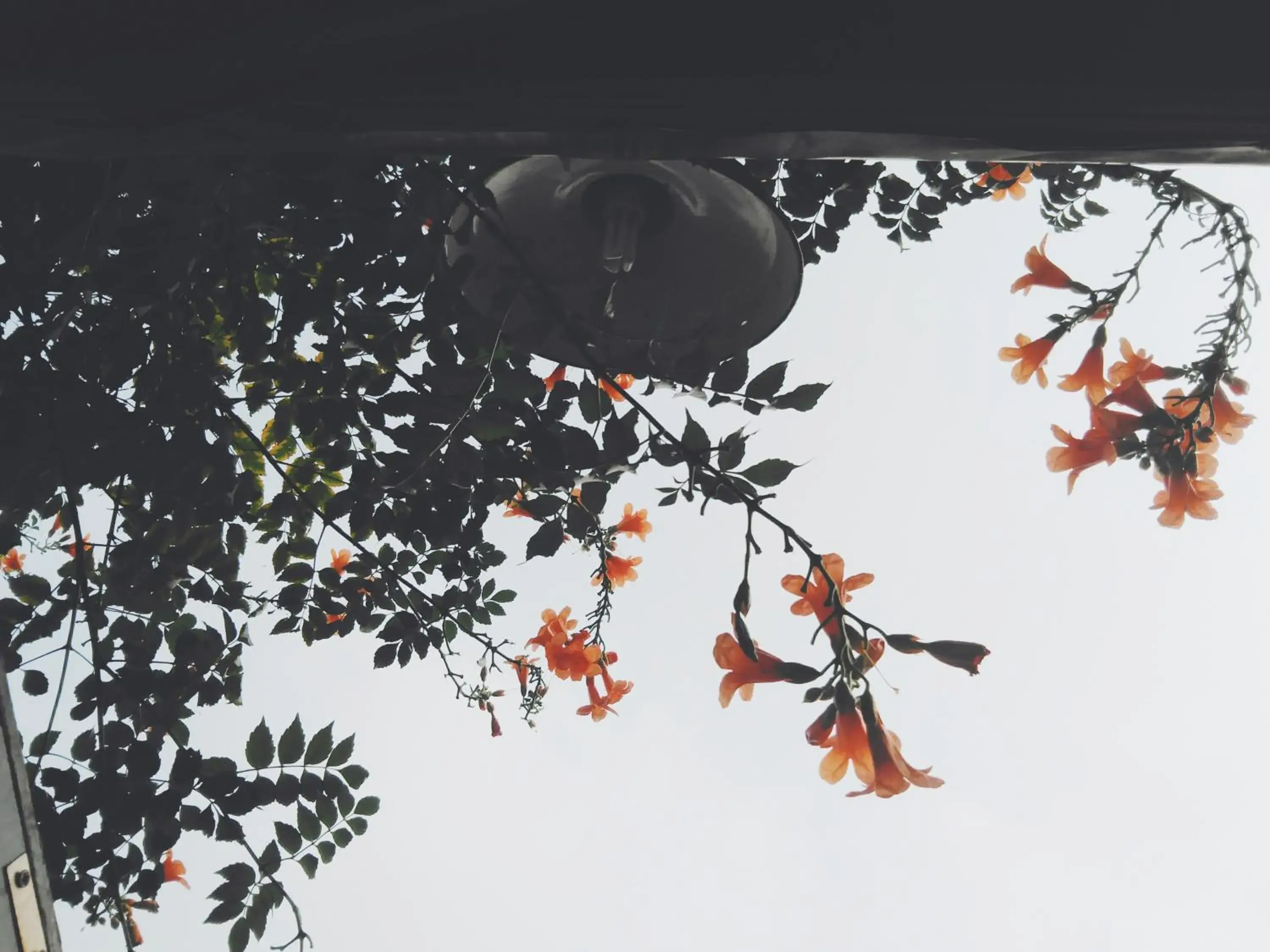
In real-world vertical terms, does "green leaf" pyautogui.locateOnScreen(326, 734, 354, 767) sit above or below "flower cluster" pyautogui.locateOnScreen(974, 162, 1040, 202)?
below

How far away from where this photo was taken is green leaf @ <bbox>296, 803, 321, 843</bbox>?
5.68 feet

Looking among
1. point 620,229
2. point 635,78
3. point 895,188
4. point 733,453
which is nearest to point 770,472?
point 733,453

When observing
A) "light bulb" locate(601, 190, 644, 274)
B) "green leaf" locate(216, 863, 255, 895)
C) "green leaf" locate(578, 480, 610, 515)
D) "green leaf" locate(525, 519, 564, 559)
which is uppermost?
"light bulb" locate(601, 190, 644, 274)

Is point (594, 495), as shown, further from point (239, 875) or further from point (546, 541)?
point (239, 875)

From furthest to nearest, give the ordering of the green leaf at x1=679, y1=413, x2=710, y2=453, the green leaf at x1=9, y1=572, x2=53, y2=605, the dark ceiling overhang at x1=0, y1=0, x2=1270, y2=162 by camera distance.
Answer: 1. the green leaf at x1=9, y1=572, x2=53, y2=605
2. the green leaf at x1=679, y1=413, x2=710, y2=453
3. the dark ceiling overhang at x1=0, y1=0, x2=1270, y2=162

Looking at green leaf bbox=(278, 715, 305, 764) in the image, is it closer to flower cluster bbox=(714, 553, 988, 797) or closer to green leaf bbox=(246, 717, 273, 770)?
green leaf bbox=(246, 717, 273, 770)

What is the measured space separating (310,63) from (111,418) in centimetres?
129

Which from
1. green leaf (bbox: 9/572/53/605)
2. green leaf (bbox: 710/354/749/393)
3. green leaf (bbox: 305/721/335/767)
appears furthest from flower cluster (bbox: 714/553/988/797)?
green leaf (bbox: 9/572/53/605)

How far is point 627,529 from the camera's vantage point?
2.75m

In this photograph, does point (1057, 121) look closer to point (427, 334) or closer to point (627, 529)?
point (427, 334)

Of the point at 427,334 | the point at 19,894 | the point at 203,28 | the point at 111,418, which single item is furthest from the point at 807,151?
the point at 111,418

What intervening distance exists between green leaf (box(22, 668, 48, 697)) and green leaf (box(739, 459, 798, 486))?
1.46 meters

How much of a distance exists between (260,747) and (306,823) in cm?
19

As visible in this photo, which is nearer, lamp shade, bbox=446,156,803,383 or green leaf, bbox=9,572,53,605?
lamp shade, bbox=446,156,803,383
